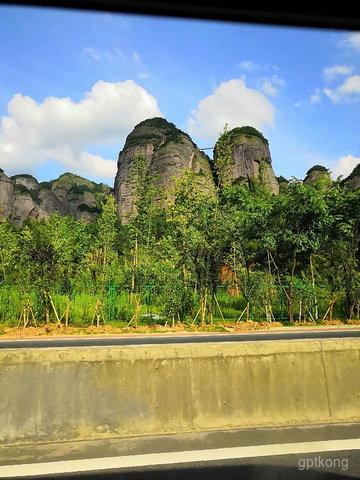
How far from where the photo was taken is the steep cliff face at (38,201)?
9469 cm

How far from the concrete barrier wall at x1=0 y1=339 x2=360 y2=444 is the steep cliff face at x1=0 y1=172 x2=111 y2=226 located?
65686 mm

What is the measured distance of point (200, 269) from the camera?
19656 millimetres

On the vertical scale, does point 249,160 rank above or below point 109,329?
above

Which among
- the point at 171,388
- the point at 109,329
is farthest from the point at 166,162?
the point at 171,388

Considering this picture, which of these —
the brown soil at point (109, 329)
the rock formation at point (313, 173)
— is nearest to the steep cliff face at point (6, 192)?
the rock formation at point (313, 173)

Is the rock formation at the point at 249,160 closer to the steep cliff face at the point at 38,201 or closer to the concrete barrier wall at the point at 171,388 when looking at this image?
the steep cliff face at the point at 38,201

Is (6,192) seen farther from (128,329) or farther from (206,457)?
(206,457)

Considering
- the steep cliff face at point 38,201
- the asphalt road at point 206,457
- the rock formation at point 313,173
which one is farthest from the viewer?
the rock formation at point 313,173

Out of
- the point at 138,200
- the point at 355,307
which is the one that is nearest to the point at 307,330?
the point at 355,307

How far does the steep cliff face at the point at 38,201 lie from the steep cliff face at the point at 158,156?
23.1 ft

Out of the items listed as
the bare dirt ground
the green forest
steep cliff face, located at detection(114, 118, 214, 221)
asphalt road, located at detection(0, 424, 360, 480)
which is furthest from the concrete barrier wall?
steep cliff face, located at detection(114, 118, 214, 221)

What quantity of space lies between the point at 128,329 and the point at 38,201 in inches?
3929

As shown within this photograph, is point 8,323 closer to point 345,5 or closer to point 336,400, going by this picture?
point 336,400

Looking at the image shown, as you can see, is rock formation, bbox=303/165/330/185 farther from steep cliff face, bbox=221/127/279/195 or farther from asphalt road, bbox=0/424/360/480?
asphalt road, bbox=0/424/360/480
